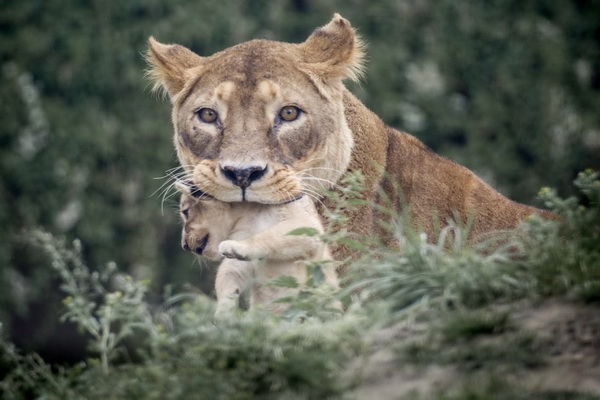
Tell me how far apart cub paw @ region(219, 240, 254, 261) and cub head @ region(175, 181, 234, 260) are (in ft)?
1.49

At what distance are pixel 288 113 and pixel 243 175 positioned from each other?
624 millimetres

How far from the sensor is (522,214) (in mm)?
7336

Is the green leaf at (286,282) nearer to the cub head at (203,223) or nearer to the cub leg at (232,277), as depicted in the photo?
the cub leg at (232,277)

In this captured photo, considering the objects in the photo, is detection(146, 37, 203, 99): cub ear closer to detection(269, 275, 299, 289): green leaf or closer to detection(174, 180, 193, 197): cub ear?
detection(174, 180, 193, 197): cub ear

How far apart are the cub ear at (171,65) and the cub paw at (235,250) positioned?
73.8 inches

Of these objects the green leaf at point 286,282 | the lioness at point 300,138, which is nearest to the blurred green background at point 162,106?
the lioness at point 300,138

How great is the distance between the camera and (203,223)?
5.98 metres

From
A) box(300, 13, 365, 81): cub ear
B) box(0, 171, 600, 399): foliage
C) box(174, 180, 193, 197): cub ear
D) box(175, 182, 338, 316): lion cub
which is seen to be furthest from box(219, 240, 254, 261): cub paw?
box(300, 13, 365, 81): cub ear

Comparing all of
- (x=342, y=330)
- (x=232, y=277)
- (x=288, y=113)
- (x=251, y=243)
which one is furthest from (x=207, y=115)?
(x=342, y=330)

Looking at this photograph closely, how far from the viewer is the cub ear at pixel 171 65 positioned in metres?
7.12

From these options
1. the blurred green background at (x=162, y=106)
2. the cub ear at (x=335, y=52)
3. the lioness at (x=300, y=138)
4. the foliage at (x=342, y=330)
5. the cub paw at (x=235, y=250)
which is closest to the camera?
the foliage at (x=342, y=330)

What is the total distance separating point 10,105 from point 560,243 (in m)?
12.3

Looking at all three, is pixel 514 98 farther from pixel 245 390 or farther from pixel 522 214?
pixel 245 390

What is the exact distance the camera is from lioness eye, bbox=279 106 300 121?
667 cm
